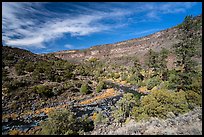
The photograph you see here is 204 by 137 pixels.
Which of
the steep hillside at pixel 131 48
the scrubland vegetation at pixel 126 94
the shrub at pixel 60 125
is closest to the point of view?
the shrub at pixel 60 125

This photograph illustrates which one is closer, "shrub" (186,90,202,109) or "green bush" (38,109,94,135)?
"green bush" (38,109,94,135)

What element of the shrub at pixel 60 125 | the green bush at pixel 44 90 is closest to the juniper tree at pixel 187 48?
the shrub at pixel 60 125

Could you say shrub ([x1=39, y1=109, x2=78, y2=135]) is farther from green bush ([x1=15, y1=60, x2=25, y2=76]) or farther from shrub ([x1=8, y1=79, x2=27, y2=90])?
green bush ([x1=15, y1=60, x2=25, y2=76])

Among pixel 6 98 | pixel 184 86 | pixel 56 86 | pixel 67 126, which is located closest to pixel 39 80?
pixel 56 86

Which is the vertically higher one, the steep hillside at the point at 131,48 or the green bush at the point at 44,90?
the steep hillside at the point at 131,48

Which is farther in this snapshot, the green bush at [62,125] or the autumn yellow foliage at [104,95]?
the autumn yellow foliage at [104,95]

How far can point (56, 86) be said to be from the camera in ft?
92.1

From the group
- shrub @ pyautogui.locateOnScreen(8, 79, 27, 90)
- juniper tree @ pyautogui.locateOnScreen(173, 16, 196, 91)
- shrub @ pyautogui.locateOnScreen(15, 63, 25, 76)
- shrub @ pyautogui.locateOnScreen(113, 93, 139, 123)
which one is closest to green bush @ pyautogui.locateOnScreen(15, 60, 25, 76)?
shrub @ pyautogui.locateOnScreen(15, 63, 25, 76)

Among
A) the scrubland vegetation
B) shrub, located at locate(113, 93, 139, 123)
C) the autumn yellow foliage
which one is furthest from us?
the autumn yellow foliage

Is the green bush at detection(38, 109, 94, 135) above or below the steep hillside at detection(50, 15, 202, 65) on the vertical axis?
below

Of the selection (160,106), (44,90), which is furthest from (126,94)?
(44,90)

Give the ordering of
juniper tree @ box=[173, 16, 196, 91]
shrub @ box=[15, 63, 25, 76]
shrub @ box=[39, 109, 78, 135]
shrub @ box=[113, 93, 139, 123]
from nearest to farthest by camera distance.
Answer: shrub @ box=[39, 109, 78, 135], shrub @ box=[113, 93, 139, 123], juniper tree @ box=[173, 16, 196, 91], shrub @ box=[15, 63, 25, 76]

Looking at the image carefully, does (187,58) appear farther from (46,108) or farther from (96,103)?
(46,108)

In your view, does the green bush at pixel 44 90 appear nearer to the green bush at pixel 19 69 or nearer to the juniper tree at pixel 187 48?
the green bush at pixel 19 69
